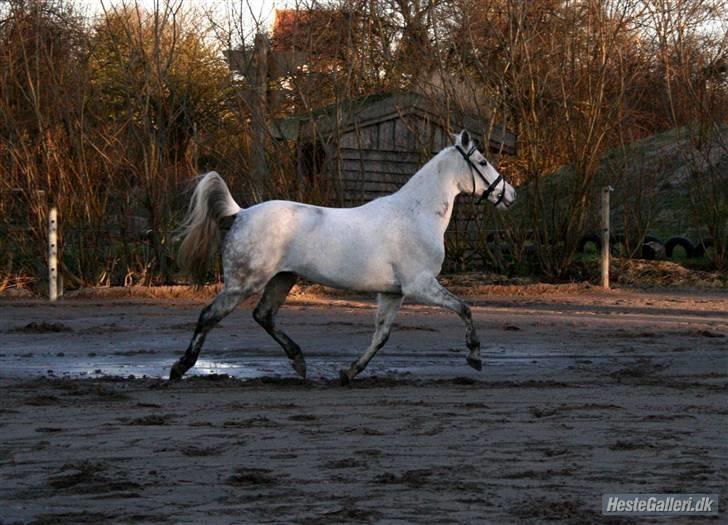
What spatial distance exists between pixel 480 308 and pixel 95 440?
9977 mm

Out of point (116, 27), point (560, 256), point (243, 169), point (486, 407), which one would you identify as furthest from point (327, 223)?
point (116, 27)

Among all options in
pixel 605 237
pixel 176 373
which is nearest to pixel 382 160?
pixel 605 237

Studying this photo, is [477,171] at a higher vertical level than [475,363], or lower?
higher

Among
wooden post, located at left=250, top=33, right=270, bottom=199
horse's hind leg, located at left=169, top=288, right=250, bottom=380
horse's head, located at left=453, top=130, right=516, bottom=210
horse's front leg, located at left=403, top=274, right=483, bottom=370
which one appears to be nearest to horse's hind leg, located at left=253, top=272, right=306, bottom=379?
horse's hind leg, located at left=169, top=288, right=250, bottom=380

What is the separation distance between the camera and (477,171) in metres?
11.2

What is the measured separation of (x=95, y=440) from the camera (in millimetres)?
7676

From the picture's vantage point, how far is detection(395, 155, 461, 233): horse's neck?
10867mm

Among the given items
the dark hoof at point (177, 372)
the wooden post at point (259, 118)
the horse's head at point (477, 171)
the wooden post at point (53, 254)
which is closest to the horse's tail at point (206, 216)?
the dark hoof at point (177, 372)

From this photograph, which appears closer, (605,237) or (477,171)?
(477,171)

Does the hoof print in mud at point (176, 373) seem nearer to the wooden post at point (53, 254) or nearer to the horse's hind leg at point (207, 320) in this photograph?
the horse's hind leg at point (207, 320)

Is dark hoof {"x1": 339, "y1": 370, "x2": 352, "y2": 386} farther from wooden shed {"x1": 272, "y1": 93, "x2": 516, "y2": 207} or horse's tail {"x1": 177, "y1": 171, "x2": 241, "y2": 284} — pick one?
wooden shed {"x1": 272, "y1": 93, "x2": 516, "y2": 207}

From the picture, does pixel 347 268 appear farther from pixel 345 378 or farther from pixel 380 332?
pixel 345 378

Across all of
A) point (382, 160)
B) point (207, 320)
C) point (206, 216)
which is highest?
point (382, 160)

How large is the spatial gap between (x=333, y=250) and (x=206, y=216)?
1.09 m
